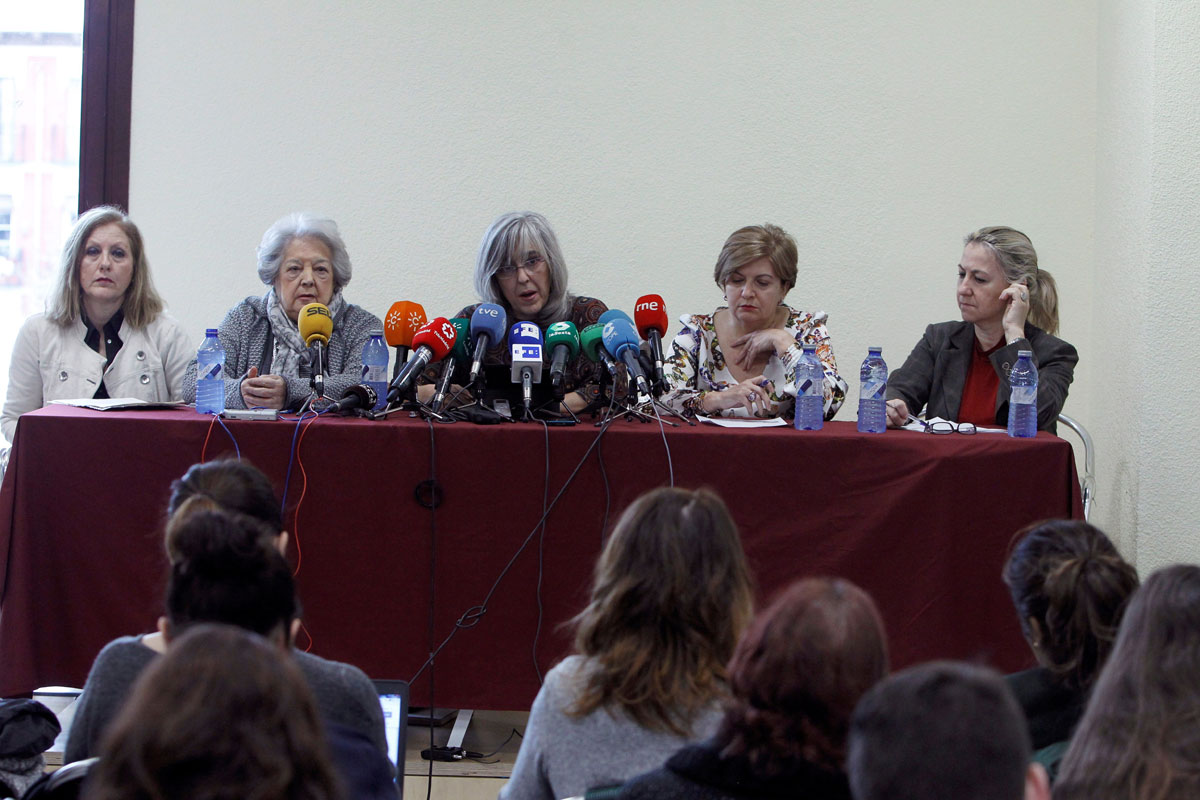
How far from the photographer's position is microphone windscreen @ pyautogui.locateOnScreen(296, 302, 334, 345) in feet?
9.25

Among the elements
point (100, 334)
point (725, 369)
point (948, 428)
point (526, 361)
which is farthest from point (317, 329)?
point (948, 428)

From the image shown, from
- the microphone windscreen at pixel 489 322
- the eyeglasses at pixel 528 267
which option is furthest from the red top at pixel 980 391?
the microphone windscreen at pixel 489 322

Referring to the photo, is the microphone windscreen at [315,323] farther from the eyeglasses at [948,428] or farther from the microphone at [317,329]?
the eyeglasses at [948,428]

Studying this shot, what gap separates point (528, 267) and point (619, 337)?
22.6 inches

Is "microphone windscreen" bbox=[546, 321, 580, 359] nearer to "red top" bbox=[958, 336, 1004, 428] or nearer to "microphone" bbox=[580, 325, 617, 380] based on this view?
"microphone" bbox=[580, 325, 617, 380]

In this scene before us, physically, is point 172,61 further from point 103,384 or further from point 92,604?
point 92,604

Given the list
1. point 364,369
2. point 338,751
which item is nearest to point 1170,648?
point 338,751

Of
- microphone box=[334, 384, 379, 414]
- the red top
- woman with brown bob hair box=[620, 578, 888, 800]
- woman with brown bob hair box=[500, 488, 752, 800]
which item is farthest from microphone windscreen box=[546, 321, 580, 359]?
woman with brown bob hair box=[620, 578, 888, 800]

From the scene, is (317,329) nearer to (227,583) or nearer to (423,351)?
(423,351)

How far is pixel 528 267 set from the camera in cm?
309

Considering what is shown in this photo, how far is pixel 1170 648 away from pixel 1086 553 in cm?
39

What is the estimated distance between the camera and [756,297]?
312cm

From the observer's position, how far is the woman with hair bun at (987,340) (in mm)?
3068

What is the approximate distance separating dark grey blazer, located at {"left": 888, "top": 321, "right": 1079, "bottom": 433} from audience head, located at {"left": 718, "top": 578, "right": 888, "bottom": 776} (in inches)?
84.6
